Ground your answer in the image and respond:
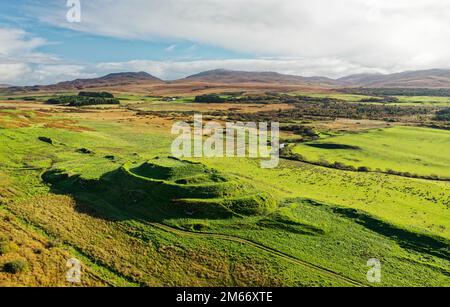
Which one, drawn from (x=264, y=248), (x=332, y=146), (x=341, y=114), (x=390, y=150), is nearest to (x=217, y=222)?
(x=264, y=248)

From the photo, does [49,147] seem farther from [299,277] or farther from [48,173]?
[299,277]

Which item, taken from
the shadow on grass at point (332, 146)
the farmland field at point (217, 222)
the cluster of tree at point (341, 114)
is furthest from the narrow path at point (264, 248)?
the cluster of tree at point (341, 114)

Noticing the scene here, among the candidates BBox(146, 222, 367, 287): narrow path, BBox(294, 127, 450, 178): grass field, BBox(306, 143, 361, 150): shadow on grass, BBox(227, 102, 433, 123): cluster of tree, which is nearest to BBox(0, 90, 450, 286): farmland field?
BBox(146, 222, 367, 287): narrow path

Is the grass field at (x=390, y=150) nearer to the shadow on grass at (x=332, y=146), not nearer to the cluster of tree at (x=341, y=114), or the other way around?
the shadow on grass at (x=332, y=146)

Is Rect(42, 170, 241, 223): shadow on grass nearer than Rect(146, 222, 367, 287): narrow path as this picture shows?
No

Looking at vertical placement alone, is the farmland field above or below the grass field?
→ below

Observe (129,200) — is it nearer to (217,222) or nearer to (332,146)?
(217,222)

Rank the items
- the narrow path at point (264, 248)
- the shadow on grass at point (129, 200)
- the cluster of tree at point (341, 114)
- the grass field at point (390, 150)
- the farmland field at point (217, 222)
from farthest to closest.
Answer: the cluster of tree at point (341, 114)
the grass field at point (390, 150)
the shadow on grass at point (129, 200)
the farmland field at point (217, 222)
the narrow path at point (264, 248)

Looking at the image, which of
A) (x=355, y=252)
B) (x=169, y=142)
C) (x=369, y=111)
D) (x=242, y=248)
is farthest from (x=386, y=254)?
(x=369, y=111)

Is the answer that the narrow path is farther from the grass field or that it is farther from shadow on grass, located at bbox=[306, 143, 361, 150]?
shadow on grass, located at bbox=[306, 143, 361, 150]
